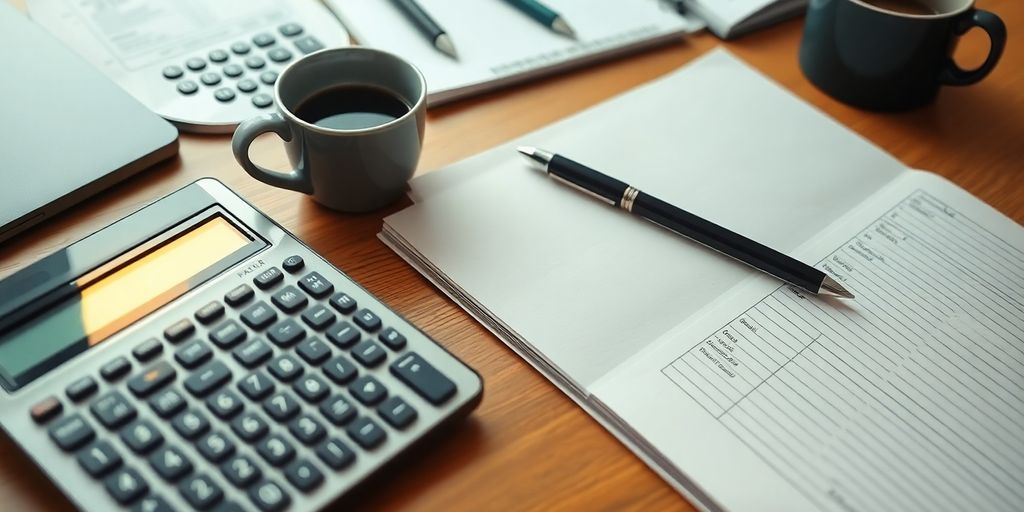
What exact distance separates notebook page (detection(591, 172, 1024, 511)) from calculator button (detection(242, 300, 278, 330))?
0.18 m

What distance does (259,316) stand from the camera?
0.46m

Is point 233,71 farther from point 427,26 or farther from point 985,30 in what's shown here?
point 985,30

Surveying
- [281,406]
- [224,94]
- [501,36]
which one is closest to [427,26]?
[501,36]

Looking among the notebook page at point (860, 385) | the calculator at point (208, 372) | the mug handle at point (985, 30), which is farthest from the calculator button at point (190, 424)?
the mug handle at point (985, 30)

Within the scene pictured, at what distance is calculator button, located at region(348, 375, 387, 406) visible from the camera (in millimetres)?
→ 424

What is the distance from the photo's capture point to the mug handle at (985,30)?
63 centimetres

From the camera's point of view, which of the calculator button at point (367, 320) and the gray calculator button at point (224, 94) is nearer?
the calculator button at point (367, 320)

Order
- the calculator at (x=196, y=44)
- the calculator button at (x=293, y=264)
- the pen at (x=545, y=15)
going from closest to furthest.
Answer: the calculator button at (x=293, y=264)
the calculator at (x=196, y=44)
the pen at (x=545, y=15)

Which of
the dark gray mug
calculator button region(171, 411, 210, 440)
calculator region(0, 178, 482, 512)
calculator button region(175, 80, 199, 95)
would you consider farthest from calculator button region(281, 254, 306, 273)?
the dark gray mug

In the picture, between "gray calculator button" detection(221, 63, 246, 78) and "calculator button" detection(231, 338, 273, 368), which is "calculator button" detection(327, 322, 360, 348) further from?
"gray calculator button" detection(221, 63, 246, 78)

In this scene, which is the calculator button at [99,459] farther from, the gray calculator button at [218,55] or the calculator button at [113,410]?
the gray calculator button at [218,55]

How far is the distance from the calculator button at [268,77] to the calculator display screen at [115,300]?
0.51 ft

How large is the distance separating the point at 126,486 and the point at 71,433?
4cm

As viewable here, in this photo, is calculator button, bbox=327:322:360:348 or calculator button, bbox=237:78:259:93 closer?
calculator button, bbox=327:322:360:348
